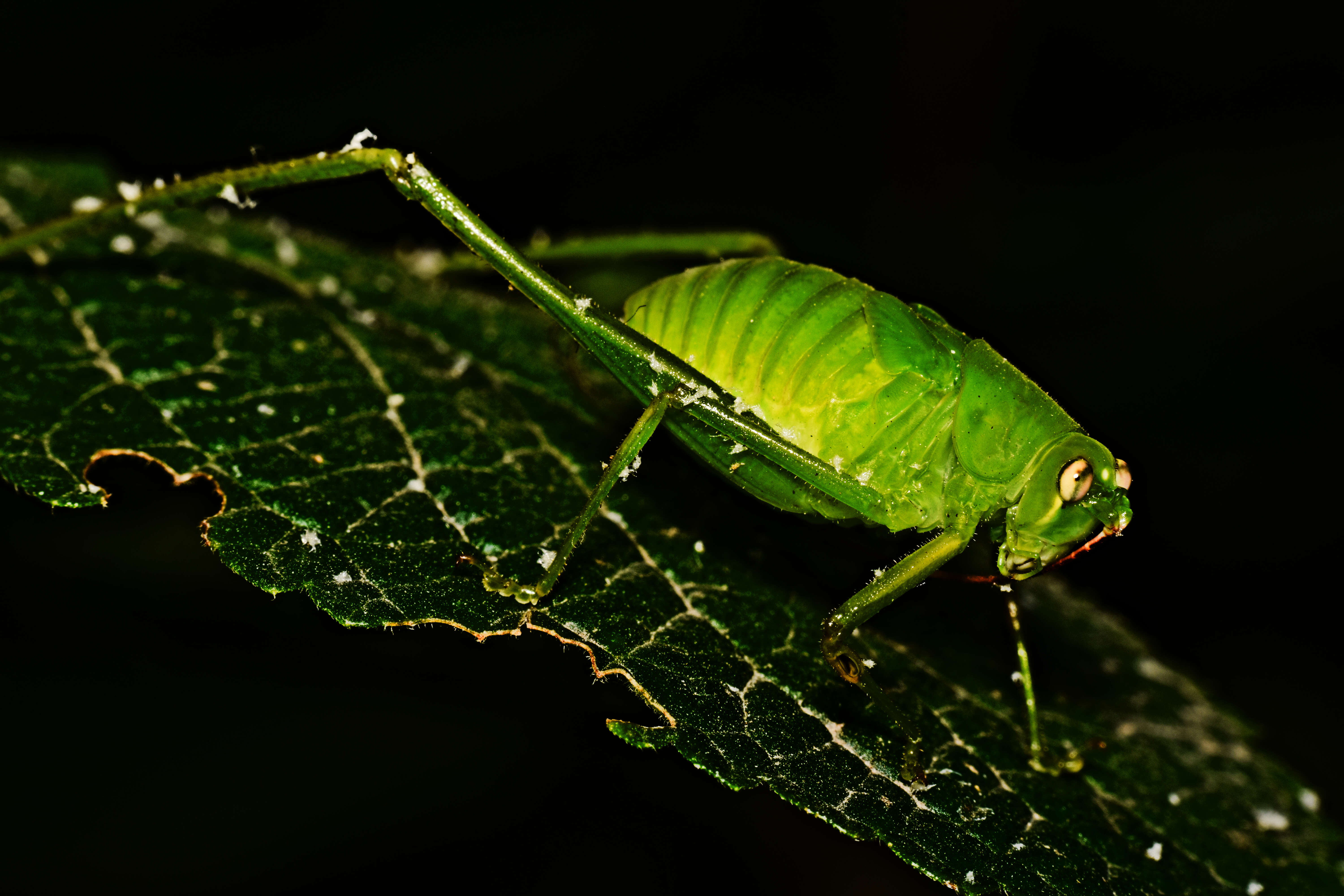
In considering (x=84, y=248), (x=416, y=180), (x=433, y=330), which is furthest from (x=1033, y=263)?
(x=84, y=248)

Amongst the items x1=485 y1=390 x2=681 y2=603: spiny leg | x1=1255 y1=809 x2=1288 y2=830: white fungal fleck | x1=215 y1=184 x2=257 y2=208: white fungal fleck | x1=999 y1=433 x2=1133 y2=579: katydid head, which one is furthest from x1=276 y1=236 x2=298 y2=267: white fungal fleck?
x1=1255 y1=809 x2=1288 y2=830: white fungal fleck

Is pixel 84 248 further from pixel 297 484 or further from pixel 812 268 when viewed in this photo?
pixel 812 268

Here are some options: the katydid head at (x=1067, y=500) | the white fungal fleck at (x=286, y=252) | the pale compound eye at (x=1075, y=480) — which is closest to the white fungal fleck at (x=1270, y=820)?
the katydid head at (x=1067, y=500)

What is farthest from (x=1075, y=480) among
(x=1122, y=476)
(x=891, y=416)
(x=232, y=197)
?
(x=232, y=197)

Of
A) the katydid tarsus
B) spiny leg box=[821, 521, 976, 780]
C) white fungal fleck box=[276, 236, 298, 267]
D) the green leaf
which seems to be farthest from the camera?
white fungal fleck box=[276, 236, 298, 267]

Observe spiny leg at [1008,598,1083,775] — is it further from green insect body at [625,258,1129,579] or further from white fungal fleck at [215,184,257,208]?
white fungal fleck at [215,184,257,208]

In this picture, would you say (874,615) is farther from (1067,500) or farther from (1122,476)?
(1122,476)

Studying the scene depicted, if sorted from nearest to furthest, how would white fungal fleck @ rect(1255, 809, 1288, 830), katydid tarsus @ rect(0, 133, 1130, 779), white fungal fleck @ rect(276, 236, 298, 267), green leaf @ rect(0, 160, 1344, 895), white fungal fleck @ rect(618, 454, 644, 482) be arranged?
1. green leaf @ rect(0, 160, 1344, 895)
2. white fungal fleck @ rect(618, 454, 644, 482)
3. katydid tarsus @ rect(0, 133, 1130, 779)
4. white fungal fleck @ rect(1255, 809, 1288, 830)
5. white fungal fleck @ rect(276, 236, 298, 267)

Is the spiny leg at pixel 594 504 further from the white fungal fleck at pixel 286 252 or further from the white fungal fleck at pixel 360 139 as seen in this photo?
the white fungal fleck at pixel 286 252
